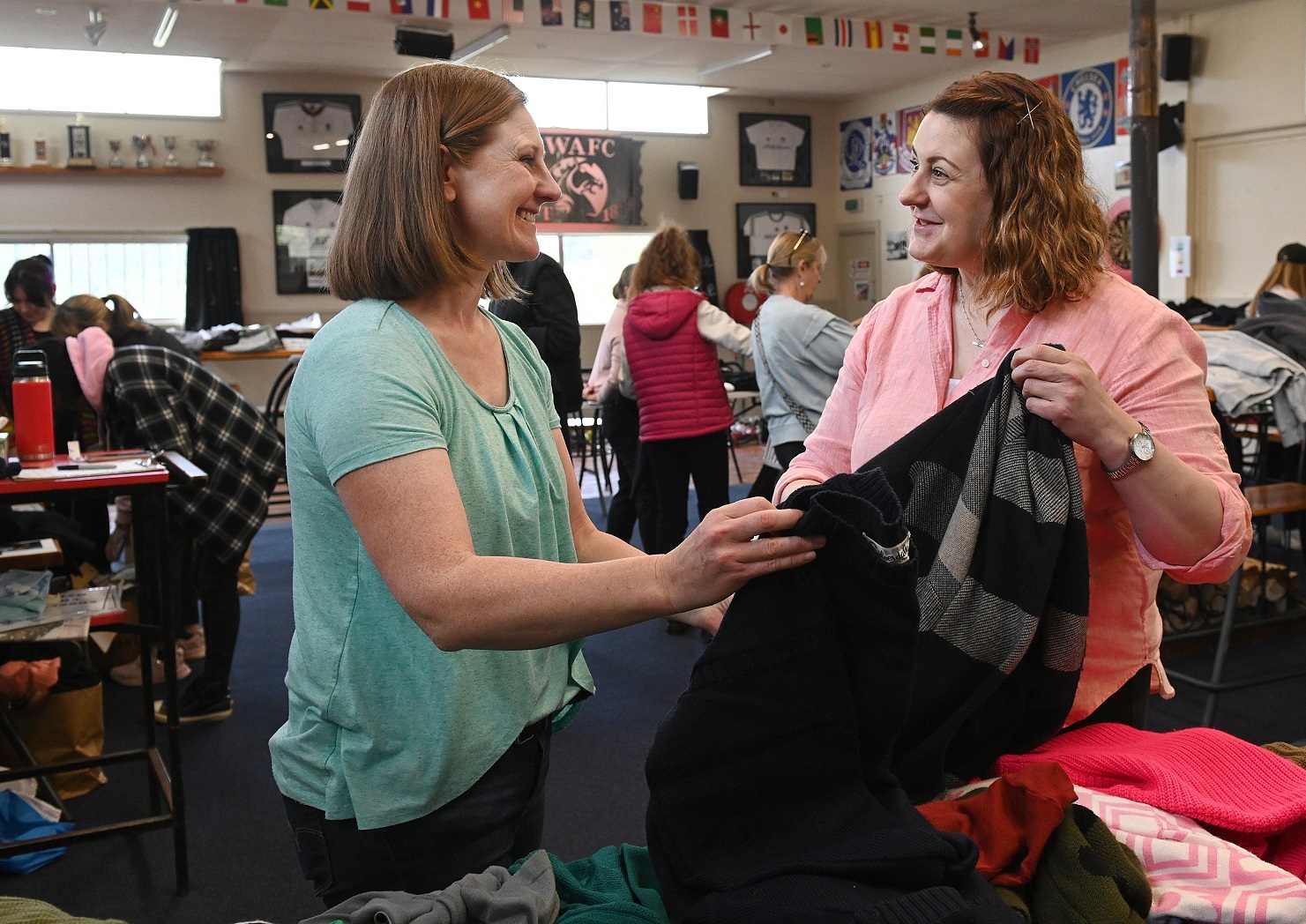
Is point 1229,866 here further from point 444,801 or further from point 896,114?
point 896,114

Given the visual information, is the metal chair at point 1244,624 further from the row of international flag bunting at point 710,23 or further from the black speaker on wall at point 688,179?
the black speaker on wall at point 688,179

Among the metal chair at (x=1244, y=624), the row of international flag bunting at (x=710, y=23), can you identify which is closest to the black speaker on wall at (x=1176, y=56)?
the row of international flag bunting at (x=710, y=23)

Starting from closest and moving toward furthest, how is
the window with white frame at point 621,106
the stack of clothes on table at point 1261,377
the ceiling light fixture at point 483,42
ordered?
the stack of clothes on table at point 1261,377 → the ceiling light fixture at point 483,42 → the window with white frame at point 621,106

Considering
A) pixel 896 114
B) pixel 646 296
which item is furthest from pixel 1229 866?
pixel 896 114

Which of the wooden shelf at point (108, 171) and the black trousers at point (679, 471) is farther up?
the wooden shelf at point (108, 171)

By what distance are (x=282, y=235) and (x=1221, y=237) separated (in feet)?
28.5

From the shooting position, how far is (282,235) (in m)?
11.4

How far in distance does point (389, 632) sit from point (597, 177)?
38.8 feet

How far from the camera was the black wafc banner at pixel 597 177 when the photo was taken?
486 inches

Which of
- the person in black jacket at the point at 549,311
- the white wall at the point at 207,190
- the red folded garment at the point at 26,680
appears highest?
the white wall at the point at 207,190

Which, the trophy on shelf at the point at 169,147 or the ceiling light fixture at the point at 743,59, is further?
the trophy on shelf at the point at 169,147

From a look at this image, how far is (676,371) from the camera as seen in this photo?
4.70m

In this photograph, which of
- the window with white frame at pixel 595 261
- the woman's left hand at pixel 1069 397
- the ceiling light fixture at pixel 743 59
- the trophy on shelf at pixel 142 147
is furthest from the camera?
the window with white frame at pixel 595 261

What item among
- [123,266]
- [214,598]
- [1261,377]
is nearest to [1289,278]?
[1261,377]
